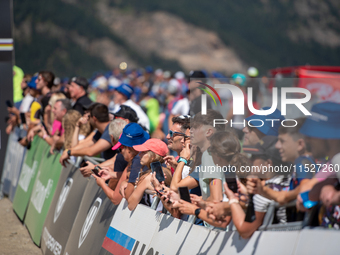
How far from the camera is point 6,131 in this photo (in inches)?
383

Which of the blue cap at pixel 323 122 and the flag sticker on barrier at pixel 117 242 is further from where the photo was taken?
the flag sticker on barrier at pixel 117 242

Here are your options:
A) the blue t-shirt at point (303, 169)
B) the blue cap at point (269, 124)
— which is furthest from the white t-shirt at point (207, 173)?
the blue t-shirt at point (303, 169)

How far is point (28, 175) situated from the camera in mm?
7578

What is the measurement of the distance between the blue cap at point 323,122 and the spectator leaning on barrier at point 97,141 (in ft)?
11.3

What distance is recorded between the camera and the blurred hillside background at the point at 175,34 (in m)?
42.2

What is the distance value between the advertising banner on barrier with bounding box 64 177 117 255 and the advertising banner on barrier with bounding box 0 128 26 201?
13.7ft

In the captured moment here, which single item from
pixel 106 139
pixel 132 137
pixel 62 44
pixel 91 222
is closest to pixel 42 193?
pixel 106 139

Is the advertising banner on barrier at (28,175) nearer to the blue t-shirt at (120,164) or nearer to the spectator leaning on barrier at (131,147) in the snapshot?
the blue t-shirt at (120,164)

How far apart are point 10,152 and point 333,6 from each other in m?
55.8

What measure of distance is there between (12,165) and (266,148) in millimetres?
7427

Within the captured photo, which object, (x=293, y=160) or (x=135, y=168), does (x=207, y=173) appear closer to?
(x=293, y=160)

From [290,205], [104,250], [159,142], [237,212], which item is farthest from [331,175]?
[104,250]

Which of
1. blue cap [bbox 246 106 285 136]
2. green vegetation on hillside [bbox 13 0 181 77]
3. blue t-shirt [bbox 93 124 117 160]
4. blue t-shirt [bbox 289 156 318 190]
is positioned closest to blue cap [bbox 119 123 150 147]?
blue t-shirt [bbox 93 124 117 160]

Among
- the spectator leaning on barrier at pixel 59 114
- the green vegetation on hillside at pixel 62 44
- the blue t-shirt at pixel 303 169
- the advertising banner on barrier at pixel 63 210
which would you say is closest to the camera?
the blue t-shirt at pixel 303 169
